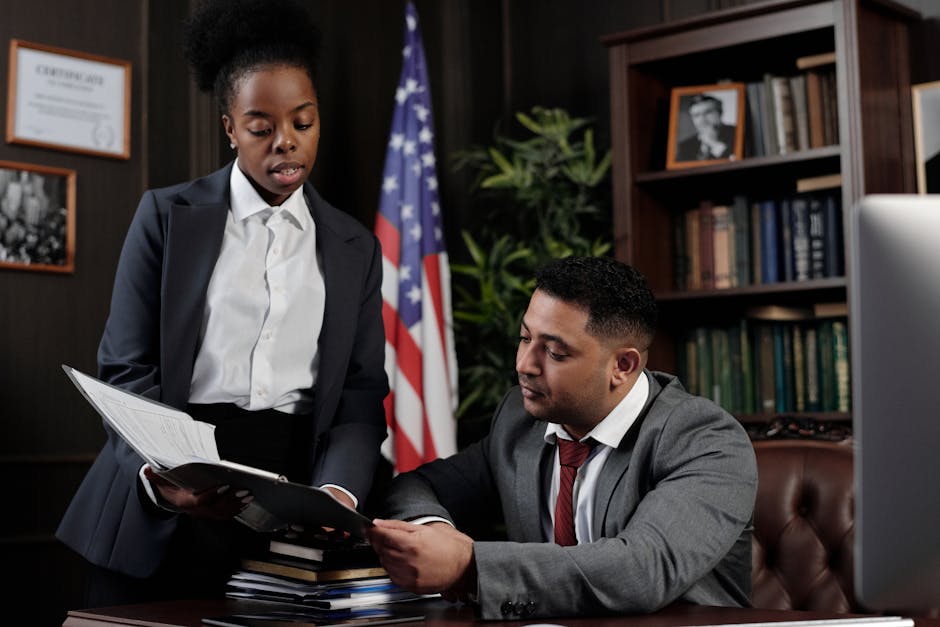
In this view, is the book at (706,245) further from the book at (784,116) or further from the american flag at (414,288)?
the american flag at (414,288)

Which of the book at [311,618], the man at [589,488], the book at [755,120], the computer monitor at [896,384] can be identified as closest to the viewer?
the computer monitor at [896,384]

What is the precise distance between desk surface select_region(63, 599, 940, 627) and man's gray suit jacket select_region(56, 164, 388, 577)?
0.26 metres

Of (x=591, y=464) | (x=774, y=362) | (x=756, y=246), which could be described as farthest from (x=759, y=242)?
(x=591, y=464)

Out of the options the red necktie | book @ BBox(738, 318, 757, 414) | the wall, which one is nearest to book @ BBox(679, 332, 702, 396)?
book @ BBox(738, 318, 757, 414)

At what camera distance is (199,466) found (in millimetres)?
1418

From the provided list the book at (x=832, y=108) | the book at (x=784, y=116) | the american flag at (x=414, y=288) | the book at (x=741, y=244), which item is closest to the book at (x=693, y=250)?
the book at (x=741, y=244)

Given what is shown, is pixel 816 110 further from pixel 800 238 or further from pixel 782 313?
pixel 782 313

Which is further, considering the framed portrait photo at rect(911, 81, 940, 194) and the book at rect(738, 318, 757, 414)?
the book at rect(738, 318, 757, 414)

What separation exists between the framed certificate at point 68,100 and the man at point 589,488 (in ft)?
5.59

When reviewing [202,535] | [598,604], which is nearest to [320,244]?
[202,535]

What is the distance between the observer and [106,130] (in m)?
3.25

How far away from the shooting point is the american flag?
12.2 ft

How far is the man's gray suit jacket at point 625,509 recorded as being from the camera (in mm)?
1468

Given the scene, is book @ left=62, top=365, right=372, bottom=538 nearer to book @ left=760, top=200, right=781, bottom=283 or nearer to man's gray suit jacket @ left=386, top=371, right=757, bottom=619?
man's gray suit jacket @ left=386, top=371, right=757, bottom=619
